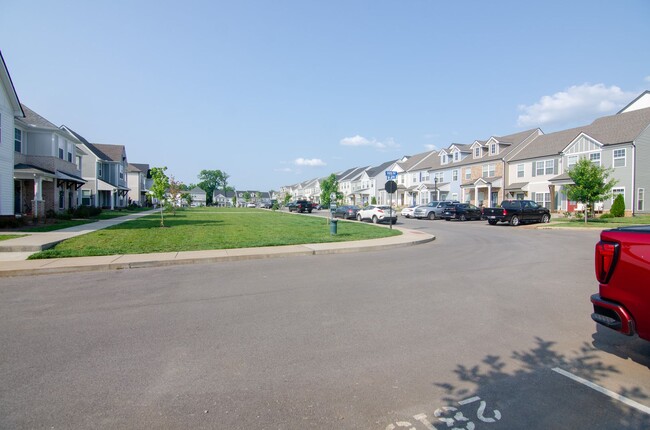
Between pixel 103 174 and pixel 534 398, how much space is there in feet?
171

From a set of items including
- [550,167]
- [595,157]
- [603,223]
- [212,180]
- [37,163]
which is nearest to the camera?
[37,163]

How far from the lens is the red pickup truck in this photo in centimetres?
355

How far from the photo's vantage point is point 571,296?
713 cm

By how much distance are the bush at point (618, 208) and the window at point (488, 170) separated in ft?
53.5

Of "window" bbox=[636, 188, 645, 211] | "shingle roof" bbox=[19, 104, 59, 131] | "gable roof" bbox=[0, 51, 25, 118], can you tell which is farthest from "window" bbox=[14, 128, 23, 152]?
"window" bbox=[636, 188, 645, 211]

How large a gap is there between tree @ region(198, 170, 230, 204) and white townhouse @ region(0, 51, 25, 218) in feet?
423

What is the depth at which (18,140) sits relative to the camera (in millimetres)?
24234

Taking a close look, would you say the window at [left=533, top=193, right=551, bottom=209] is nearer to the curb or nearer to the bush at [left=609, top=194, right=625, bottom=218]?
the bush at [left=609, top=194, right=625, bottom=218]

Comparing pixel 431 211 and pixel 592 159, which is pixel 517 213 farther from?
pixel 592 159

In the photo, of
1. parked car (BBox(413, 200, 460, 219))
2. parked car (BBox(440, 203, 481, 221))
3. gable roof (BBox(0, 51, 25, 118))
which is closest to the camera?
gable roof (BBox(0, 51, 25, 118))

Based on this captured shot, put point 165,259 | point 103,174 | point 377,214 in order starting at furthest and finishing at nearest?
point 103,174 → point 377,214 → point 165,259

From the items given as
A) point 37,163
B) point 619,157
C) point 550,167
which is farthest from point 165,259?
point 550,167

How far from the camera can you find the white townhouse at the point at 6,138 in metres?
19.6

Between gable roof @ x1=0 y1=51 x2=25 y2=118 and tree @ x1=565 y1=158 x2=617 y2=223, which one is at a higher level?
gable roof @ x1=0 y1=51 x2=25 y2=118
